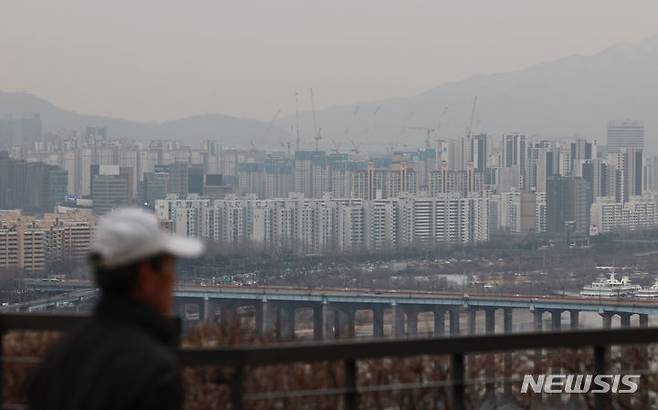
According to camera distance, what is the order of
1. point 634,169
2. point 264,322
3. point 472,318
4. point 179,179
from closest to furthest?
point 264,322
point 472,318
point 179,179
point 634,169

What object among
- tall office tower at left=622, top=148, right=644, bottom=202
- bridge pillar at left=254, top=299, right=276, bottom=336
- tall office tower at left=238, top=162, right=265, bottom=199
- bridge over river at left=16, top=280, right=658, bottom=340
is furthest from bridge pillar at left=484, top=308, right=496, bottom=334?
tall office tower at left=622, top=148, right=644, bottom=202

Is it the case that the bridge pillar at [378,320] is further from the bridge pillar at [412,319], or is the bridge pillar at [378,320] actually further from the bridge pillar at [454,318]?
the bridge pillar at [454,318]

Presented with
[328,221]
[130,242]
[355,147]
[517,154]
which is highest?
[355,147]

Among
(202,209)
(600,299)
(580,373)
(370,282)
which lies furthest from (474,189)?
(580,373)

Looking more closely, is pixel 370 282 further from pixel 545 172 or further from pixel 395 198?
pixel 545 172

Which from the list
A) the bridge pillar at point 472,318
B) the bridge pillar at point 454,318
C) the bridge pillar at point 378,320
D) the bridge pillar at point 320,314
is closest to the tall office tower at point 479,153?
the bridge pillar at point 472,318

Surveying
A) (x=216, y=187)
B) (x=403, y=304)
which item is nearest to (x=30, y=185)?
(x=216, y=187)

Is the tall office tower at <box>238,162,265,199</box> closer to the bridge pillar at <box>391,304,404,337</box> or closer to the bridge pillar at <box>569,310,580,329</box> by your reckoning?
the bridge pillar at <box>391,304,404,337</box>

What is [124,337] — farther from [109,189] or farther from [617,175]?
[617,175]
